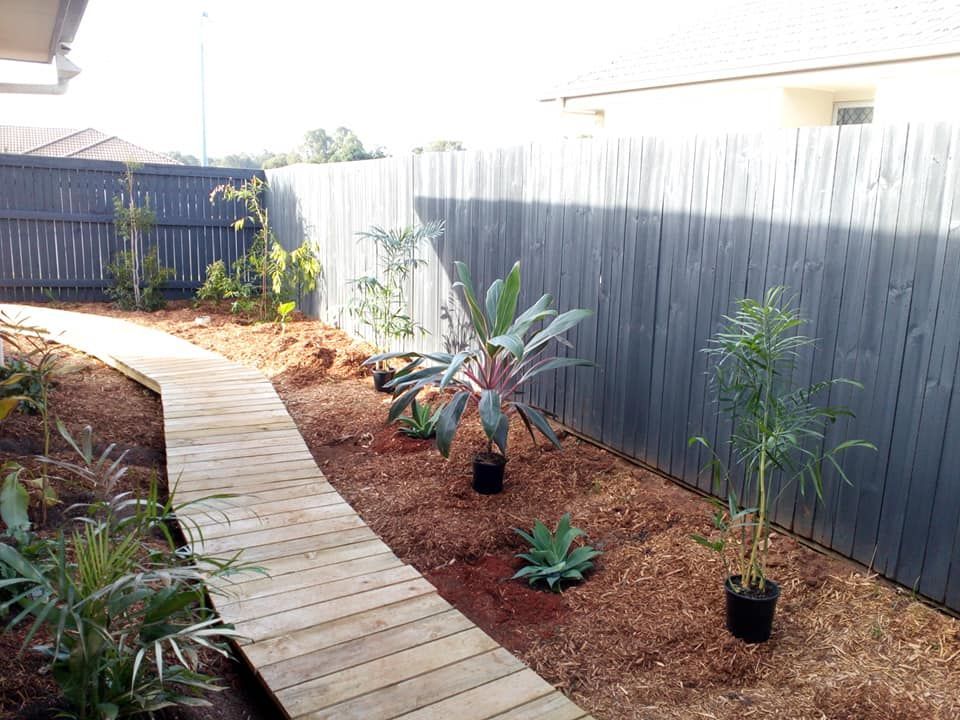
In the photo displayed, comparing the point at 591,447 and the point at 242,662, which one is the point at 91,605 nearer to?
the point at 242,662

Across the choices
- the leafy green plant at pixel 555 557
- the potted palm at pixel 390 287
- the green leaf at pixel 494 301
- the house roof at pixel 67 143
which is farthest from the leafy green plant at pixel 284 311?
the house roof at pixel 67 143

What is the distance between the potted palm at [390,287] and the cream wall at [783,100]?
→ 4.19 m

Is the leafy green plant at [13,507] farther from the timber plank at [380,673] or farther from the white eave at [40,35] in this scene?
the white eave at [40,35]

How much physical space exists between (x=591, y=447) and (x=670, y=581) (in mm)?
1503

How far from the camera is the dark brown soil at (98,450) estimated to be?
6.44ft

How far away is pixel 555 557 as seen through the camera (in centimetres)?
317

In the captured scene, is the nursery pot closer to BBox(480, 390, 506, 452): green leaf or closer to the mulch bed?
the mulch bed

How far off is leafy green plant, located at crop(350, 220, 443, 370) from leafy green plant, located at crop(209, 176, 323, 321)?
140cm

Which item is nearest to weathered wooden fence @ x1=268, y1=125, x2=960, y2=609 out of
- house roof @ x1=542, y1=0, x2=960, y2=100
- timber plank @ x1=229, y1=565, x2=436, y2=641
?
timber plank @ x1=229, y1=565, x2=436, y2=641

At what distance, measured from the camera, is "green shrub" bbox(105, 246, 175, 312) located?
912 cm

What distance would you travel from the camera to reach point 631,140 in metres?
4.08

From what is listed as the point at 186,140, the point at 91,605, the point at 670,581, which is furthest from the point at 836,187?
the point at 186,140

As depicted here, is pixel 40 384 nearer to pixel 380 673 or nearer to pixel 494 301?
pixel 380 673

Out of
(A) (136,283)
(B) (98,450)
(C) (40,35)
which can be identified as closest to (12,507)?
(B) (98,450)
